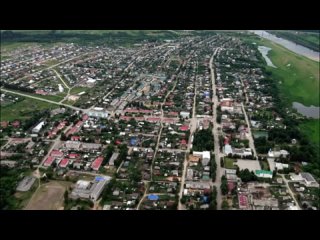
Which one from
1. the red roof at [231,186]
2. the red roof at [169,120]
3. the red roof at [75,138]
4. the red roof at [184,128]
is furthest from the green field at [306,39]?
the red roof at [75,138]

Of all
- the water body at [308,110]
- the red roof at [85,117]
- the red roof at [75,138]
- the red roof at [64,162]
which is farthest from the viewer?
the water body at [308,110]

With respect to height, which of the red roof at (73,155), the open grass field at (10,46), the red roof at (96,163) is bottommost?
the open grass field at (10,46)

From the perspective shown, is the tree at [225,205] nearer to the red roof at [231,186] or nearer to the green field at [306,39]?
the red roof at [231,186]

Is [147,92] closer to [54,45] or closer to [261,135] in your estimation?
[261,135]

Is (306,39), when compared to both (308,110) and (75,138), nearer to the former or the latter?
(308,110)

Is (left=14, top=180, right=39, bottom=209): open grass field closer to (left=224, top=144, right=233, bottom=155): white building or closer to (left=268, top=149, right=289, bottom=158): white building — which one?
(left=224, top=144, right=233, bottom=155): white building

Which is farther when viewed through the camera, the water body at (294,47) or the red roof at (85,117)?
the water body at (294,47)
